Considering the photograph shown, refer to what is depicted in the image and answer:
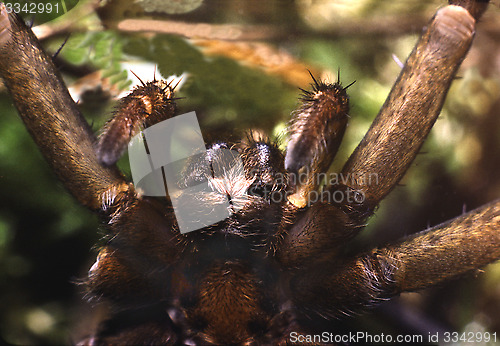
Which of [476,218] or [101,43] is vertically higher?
[101,43]

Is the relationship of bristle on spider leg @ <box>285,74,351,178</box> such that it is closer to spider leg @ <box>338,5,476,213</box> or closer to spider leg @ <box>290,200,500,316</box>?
spider leg @ <box>338,5,476,213</box>

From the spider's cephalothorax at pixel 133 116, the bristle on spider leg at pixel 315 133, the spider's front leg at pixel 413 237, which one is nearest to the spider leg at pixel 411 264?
the spider's front leg at pixel 413 237

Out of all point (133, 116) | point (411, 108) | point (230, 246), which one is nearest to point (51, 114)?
point (133, 116)

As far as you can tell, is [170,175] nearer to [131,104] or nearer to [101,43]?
[131,104]

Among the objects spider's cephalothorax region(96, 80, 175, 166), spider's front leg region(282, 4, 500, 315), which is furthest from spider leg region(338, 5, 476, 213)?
spider's cephalothorax region(96, 80, 175, 166)

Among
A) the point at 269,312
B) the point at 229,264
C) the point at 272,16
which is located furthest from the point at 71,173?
the point at 272,16

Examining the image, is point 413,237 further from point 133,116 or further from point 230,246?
point 133,116
